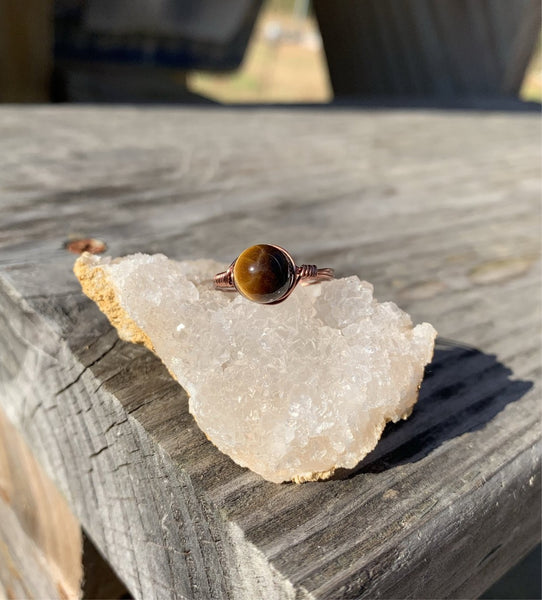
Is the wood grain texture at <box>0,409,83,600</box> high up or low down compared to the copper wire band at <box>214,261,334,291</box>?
down

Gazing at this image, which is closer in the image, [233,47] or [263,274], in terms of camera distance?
[263,274]

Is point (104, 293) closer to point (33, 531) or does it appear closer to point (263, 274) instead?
point (263, 274)

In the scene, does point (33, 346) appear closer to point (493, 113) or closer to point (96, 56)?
point (493, 113)

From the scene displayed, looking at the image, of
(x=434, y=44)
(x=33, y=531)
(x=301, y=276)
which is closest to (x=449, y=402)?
(x=301, y=276)

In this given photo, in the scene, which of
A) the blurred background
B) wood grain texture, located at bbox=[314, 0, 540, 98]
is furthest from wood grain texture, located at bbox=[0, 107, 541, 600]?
wood grain texture, located at bbox=[314, 0, 540, 98]

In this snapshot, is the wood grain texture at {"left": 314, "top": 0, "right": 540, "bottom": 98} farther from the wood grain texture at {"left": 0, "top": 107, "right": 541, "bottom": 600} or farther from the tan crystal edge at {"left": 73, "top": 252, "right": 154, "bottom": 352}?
the tan crystal edge at {"left": 73, "top": 252, "right": 154, "bottom": 352}
